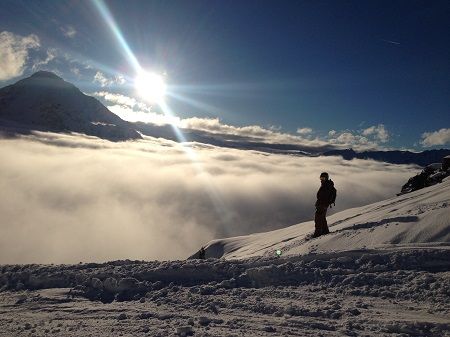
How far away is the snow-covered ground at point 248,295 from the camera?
5.37m

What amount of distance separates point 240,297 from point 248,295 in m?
0.15

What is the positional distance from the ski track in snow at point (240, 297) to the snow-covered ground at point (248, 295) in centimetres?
2

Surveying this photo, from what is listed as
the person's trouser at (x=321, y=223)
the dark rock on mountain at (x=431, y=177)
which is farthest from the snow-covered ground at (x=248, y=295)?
the dark rock on mountain at (x=431, y=177)

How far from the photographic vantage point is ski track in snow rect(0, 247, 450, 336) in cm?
536

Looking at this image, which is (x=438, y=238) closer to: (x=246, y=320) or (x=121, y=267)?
(x=246, y=320)

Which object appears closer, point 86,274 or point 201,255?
point 86,274

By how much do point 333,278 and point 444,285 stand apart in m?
1.63

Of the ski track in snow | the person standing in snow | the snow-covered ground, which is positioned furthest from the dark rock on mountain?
the ski track in snow

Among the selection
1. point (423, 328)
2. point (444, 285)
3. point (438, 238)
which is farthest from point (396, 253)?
point (423, 328)

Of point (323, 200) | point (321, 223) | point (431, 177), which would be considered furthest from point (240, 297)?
point (431, 177)

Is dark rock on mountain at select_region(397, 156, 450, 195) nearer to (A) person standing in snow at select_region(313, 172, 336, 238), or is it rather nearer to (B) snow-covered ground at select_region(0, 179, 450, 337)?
(A) person standing in snow at select_region(313, 172, 336, 238)

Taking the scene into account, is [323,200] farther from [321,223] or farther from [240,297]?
[240,297]

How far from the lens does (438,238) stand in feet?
27.4

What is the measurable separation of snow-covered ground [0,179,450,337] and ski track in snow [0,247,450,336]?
0.02m
